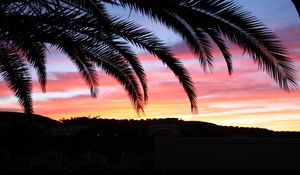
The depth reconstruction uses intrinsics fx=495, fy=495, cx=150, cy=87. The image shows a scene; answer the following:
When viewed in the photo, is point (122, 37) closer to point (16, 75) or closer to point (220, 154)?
point (16, 75)

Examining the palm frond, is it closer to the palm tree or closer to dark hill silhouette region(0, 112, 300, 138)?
the palm tree

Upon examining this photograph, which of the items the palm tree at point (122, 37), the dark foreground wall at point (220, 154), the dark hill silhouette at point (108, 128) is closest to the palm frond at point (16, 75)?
the palm tree at point (122, 37)

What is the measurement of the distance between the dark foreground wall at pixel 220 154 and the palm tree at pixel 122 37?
2642mm

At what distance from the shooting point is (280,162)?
13219 mm

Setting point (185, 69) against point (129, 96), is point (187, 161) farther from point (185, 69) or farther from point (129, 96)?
point (185, 69)

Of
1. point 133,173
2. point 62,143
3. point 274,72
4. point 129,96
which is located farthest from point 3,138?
point 274,72

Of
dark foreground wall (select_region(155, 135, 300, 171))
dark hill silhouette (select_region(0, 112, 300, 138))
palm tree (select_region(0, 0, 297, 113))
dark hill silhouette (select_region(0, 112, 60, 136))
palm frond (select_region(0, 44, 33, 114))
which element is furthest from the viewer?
dark hill silhouette (select_region(0, 112, 300, 138))

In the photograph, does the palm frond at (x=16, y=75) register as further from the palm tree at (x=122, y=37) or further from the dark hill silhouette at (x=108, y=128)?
Answer: the dark hill silhouette at (x=108, y=128)

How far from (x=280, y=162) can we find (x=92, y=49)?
6467 mm

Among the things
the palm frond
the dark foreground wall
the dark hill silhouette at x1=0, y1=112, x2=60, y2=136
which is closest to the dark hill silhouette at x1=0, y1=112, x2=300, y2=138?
the dark hill silhouette at x1=0, y1=112, x2=60, y2=136

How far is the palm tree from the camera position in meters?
7.68

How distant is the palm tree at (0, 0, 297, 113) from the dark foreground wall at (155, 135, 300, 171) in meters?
2.64

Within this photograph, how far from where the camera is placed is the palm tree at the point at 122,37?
7.68m

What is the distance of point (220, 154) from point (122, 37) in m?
5.56
